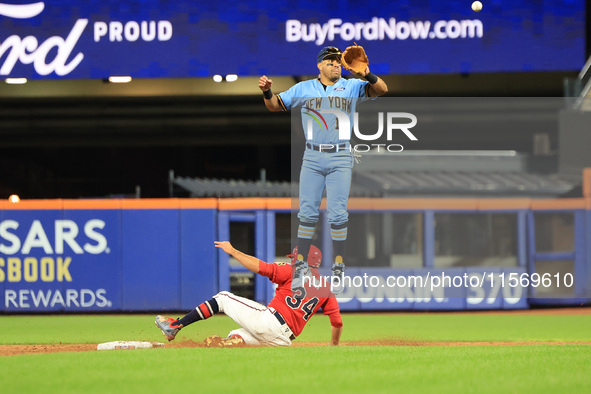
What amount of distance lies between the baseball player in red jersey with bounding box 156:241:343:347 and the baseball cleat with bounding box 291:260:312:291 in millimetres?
38

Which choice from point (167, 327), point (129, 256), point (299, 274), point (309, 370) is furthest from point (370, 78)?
point (129, 256)

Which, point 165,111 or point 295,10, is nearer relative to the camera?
point 295,10

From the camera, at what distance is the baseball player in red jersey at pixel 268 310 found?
7242 mm

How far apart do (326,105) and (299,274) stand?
1.58 metres

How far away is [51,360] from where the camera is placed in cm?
642

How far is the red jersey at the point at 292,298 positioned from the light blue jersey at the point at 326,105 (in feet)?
4.02

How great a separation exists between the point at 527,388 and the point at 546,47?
30.4 ft

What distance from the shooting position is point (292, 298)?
290 inches

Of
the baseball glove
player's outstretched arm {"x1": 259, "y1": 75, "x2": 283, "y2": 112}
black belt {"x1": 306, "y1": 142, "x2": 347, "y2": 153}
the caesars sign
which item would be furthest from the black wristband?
the caesars sign

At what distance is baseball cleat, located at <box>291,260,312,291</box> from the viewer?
738 cm

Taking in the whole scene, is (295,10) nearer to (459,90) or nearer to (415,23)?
(415,23)

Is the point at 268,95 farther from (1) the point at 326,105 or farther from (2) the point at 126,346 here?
(2) the point at 126,346

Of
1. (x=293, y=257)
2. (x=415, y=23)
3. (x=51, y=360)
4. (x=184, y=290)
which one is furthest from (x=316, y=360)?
(x=415, y=23)

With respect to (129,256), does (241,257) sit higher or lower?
higher
